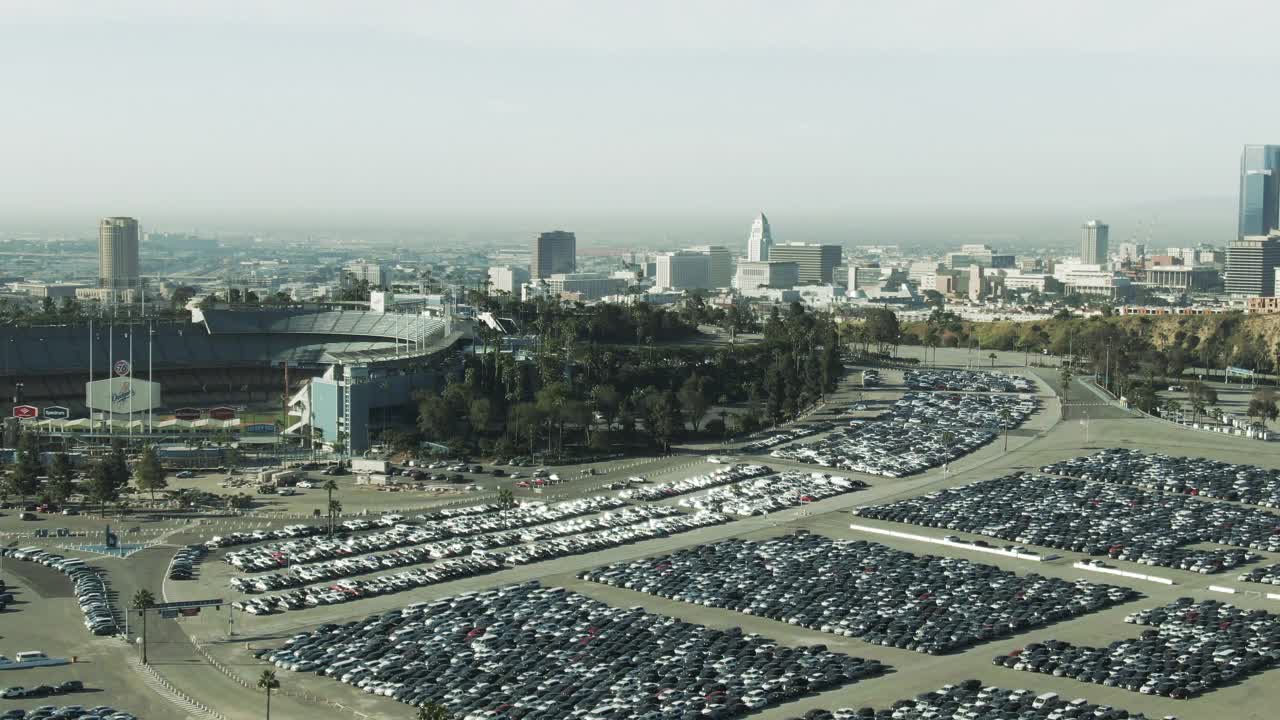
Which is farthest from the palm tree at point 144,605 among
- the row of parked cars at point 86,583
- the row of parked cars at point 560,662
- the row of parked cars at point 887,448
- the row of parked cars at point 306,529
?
the row of parked cars at point 887,448

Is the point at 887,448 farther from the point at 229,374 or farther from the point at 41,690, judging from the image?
the point at 41,690

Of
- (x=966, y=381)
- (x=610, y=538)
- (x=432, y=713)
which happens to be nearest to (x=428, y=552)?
(x=610, y=538)

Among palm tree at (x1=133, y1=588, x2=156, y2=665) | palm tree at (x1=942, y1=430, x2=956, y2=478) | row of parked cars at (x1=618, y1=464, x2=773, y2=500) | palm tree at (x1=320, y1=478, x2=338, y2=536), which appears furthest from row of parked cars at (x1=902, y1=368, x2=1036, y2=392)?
palm tree at (x1=133, y1=588, x2=156, y2=665)

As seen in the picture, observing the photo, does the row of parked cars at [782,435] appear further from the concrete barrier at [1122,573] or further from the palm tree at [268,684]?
the palm tree at [268,684]

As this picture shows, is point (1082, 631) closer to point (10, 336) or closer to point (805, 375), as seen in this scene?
point (805, 375)

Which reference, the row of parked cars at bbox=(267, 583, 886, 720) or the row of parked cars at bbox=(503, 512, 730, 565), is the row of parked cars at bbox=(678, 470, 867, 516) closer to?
the row of parked cars at bbox=(503, 512, 730, 565)

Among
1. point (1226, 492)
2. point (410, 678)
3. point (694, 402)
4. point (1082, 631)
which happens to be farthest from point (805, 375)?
point (410, 678)

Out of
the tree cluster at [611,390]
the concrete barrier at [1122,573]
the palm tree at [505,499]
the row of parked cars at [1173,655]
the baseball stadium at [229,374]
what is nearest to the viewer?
the row of parked cars at [1173,655]

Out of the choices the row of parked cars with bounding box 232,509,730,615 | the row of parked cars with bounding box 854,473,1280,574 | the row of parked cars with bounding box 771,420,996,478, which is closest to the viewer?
the row of parked cars with bounding box 232,509,730,615
